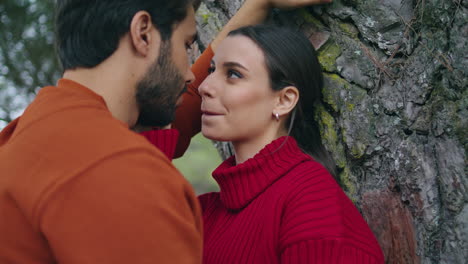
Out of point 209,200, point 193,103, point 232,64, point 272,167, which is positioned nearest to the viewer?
point 272,167

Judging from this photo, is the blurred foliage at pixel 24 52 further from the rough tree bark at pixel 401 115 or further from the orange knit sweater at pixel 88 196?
→ the orange knit sweater at pixel 88 196

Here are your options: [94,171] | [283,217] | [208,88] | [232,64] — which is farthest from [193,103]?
[94,171]

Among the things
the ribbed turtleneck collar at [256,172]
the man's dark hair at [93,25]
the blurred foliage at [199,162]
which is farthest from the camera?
the blurred foliage at [199,162]

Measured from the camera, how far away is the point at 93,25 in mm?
1916

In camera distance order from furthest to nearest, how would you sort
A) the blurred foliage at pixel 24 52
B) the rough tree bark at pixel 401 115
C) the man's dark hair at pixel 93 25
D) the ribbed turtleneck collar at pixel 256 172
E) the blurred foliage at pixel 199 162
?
the blurred foliage at pixel 199 162
the blurred foliage at pixel 24 52
the ribbed turtleneck collar at pixel 256 172
the rough tree bark at pixel 401 115
the man's dark hair at pixel 93 25

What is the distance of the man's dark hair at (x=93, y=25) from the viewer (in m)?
1.89

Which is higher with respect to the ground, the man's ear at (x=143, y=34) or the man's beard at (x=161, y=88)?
the man's ear at (x=143, y=34)

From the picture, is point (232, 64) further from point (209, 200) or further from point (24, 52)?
point (24, 52)

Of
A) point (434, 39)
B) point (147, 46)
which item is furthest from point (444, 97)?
point (147, 46)

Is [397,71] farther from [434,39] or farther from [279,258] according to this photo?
[279,258]

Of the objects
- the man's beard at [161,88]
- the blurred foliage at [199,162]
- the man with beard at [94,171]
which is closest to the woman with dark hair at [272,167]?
the man's beard at [161,88]

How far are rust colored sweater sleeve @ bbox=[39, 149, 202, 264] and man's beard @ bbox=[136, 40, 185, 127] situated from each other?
1.81ft

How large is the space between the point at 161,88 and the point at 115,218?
2.51 feet

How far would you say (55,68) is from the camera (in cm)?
483
